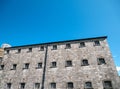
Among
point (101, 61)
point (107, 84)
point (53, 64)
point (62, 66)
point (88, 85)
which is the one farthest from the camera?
point (53, 64)

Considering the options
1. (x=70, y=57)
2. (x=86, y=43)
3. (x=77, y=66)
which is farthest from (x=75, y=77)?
(x=86, y=43)

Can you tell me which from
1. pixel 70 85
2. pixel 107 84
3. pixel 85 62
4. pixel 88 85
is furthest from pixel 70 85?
pixel 107 84

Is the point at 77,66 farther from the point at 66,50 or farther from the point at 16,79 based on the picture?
the point at 16,79

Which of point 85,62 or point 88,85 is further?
point 85,62

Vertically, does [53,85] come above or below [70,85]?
above

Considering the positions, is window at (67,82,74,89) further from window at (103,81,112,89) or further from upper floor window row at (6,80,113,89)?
window at (103,81,112,89)

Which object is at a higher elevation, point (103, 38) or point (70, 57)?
point (103, 38)

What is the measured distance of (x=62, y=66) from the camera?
1966 centimetres

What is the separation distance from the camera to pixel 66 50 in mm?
21297

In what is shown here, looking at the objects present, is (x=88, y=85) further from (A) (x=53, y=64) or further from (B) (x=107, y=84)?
(A) (x=53, y=64)

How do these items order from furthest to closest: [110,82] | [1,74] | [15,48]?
[15,48], [1,74], [110,82]

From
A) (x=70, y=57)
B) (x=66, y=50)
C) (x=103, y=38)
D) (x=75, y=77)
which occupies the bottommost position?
(x=75, y=77)

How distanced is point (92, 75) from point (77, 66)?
295 cm

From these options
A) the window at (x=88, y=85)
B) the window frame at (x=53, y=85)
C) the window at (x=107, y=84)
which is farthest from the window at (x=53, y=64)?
the window at (x=107, y=84)
